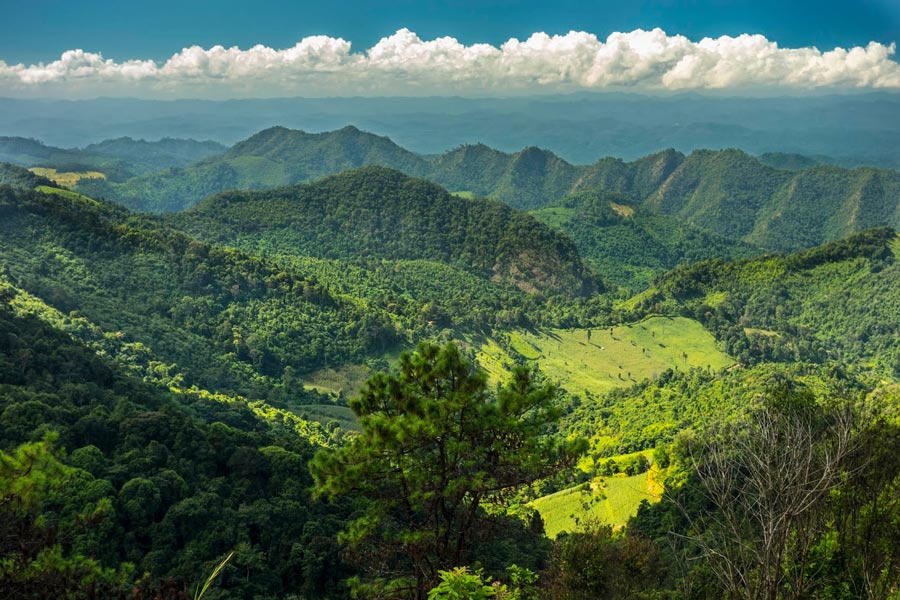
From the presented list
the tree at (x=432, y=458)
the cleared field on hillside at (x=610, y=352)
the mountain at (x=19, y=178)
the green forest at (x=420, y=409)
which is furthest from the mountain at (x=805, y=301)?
the mountain at (x=19, y=178)

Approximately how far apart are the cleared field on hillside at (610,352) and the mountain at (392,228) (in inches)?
1406

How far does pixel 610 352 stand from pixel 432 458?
3569 inches

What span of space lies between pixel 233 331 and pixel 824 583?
75.3 m

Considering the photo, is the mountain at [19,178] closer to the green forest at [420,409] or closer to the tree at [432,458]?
the green forest at [420,409]

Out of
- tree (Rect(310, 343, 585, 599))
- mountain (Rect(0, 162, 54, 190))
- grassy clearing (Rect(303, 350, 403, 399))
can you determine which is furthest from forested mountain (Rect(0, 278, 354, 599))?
mountain (Rect(0, 162, 54, 190))

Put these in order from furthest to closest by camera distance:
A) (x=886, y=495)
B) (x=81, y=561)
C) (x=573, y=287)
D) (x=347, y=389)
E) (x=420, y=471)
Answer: (x=573, y=287), (x=347, y=389), (x=886, y=495), (x=420, y=471), (x=81, y=561)

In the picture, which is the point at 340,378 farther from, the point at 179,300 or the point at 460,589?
the point at 460,589

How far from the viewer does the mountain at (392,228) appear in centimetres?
14338

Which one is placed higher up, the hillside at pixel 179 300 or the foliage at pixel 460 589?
the foliage at pixel 460 589

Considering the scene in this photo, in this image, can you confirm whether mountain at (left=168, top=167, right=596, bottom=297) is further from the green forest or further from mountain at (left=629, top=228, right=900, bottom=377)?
mountain at (left=629, top=228, right=900, bottom=377)

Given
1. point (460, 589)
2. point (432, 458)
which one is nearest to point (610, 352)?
point (432, 458)

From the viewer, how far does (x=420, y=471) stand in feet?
42.7

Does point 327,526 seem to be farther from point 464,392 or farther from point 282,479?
point 464,392

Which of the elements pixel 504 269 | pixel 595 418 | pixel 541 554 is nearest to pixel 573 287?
pixel 504 269
